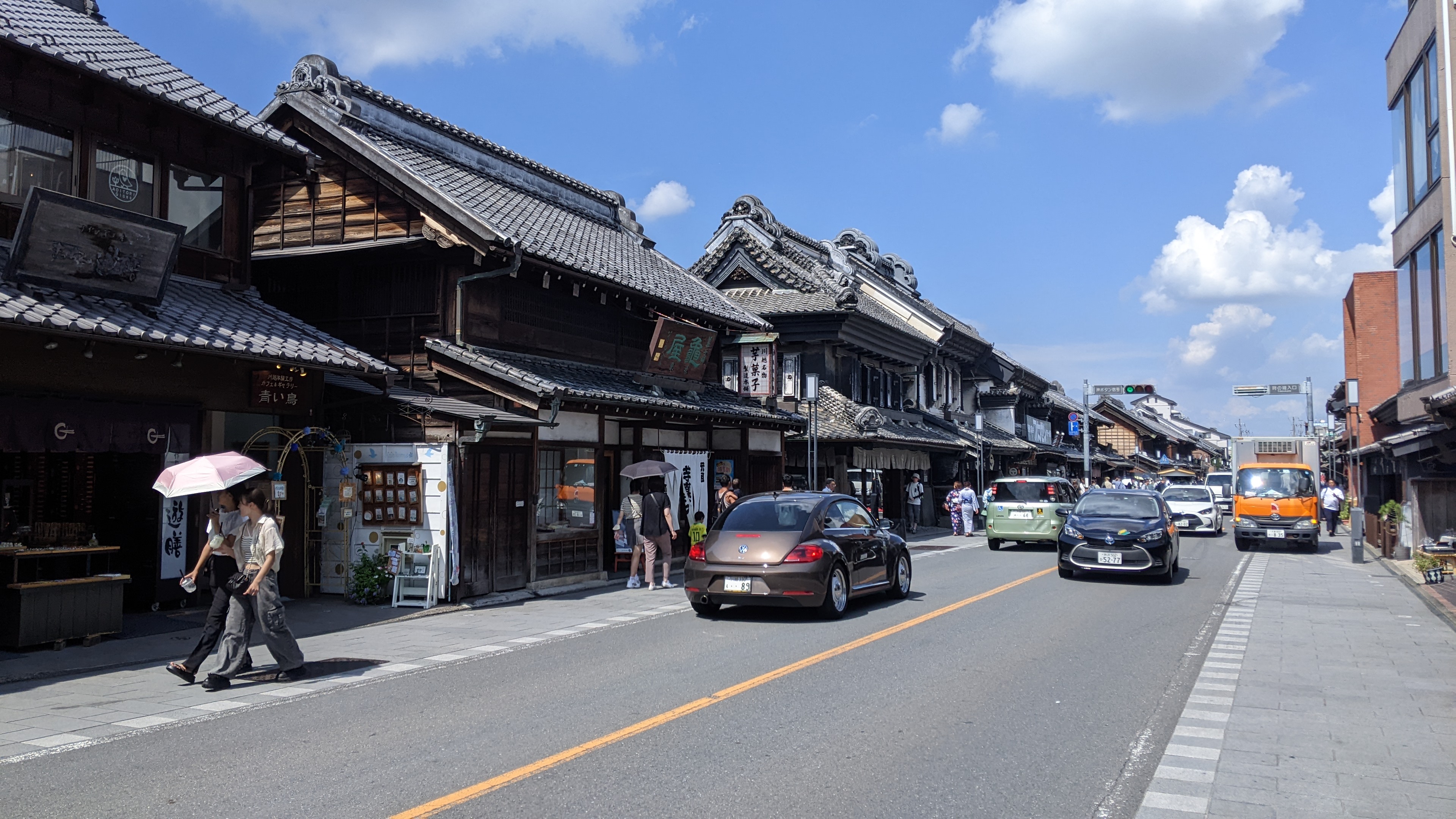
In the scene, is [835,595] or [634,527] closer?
[835,595]

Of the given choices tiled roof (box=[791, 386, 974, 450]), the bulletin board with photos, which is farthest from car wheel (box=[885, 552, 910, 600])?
tiled roof (box=[791, 386, 974, 450])

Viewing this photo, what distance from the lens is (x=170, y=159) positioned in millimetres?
13312

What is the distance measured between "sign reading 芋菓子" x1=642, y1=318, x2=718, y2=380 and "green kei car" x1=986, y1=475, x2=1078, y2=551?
8699 mm

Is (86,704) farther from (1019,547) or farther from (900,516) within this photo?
(900,516)

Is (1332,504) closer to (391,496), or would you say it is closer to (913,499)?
(913,499)

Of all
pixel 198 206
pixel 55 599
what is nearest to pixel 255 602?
pixel 55 599

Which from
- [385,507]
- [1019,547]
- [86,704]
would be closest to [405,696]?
[86,704]

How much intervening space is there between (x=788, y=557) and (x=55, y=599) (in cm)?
794

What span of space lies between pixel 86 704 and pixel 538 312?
10.9m

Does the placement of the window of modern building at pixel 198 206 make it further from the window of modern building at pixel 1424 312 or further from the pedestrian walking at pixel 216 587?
the window of modern building at pixel 1424 312

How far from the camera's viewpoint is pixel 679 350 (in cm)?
2048

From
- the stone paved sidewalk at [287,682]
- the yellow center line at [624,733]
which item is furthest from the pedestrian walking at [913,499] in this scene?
the yellow center line at [624,733]

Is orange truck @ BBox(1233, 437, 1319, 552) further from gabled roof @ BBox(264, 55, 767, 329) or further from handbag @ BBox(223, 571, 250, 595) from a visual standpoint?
handbag @ BBox(223, 571, 250, 595)

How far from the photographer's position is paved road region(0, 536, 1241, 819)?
534 cm
